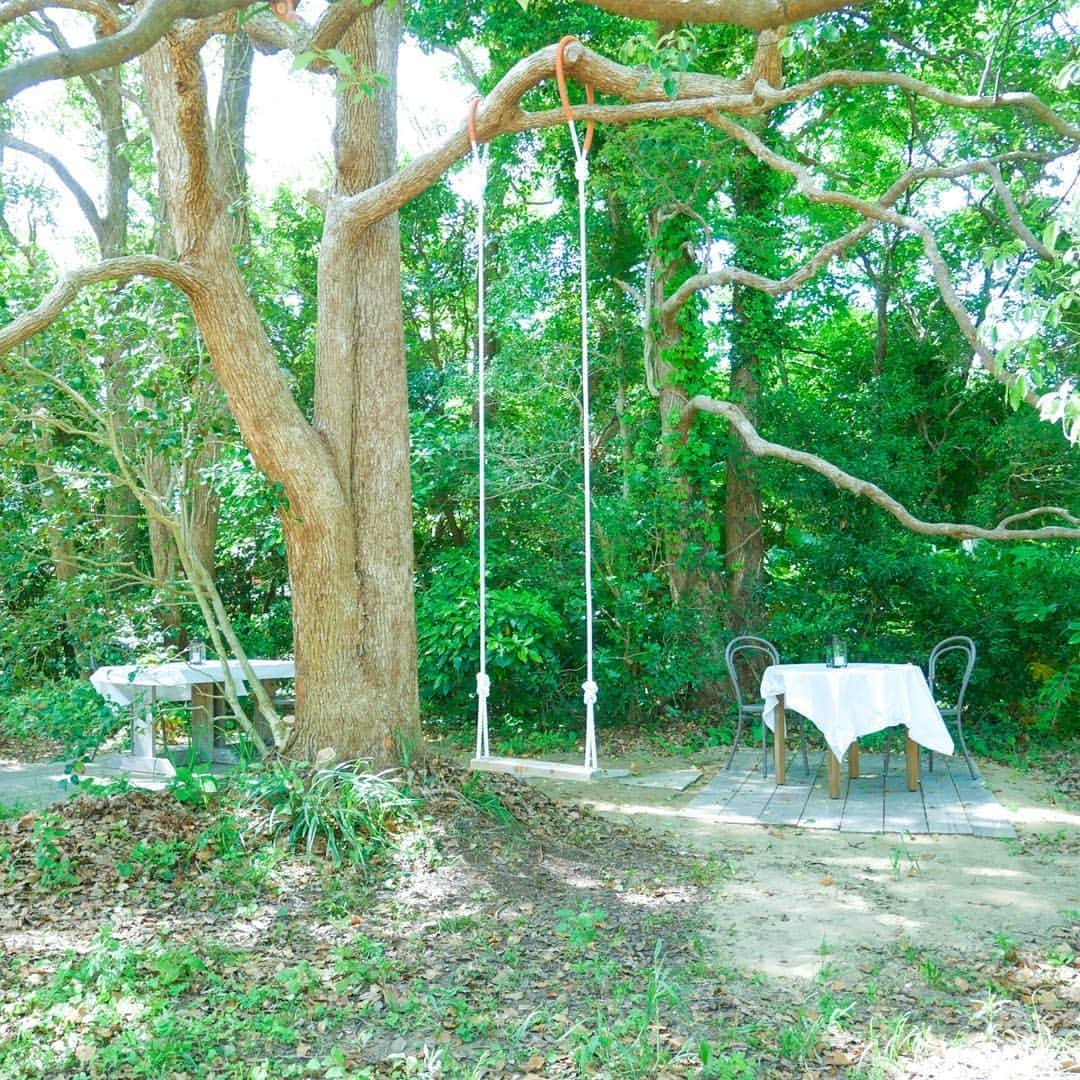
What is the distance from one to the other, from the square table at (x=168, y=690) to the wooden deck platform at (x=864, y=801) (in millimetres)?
2735

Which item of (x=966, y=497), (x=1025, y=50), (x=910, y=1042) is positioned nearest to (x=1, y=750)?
(x=910, y=1042)

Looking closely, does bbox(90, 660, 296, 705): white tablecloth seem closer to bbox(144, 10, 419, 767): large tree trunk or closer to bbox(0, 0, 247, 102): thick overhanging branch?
bbox(144, 10, 419, 767): large tree trunk

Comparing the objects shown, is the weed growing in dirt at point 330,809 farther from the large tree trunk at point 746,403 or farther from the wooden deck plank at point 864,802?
the large tree trunk at point 746,403

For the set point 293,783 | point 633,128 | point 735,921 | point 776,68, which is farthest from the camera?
point 633,128

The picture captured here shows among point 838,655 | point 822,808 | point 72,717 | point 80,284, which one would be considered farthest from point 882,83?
point 72,717

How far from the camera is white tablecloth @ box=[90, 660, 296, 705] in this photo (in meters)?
6.51

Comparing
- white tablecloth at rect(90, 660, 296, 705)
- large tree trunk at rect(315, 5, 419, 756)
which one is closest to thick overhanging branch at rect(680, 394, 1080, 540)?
large tree trunk at rect(315, 5, 419, 756)

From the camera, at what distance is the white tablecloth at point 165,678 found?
6508 mm

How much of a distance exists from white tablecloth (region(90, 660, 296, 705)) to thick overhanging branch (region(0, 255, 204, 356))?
2499mm

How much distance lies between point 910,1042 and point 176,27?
14.5ft

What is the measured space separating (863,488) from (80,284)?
199 inches

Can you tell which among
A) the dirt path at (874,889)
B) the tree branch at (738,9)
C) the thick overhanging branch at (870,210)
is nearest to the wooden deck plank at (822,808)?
the dirt path at (874,889)

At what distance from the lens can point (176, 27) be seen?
4.28 metres

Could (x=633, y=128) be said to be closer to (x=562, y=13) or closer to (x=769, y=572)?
(x=562, y=13)
